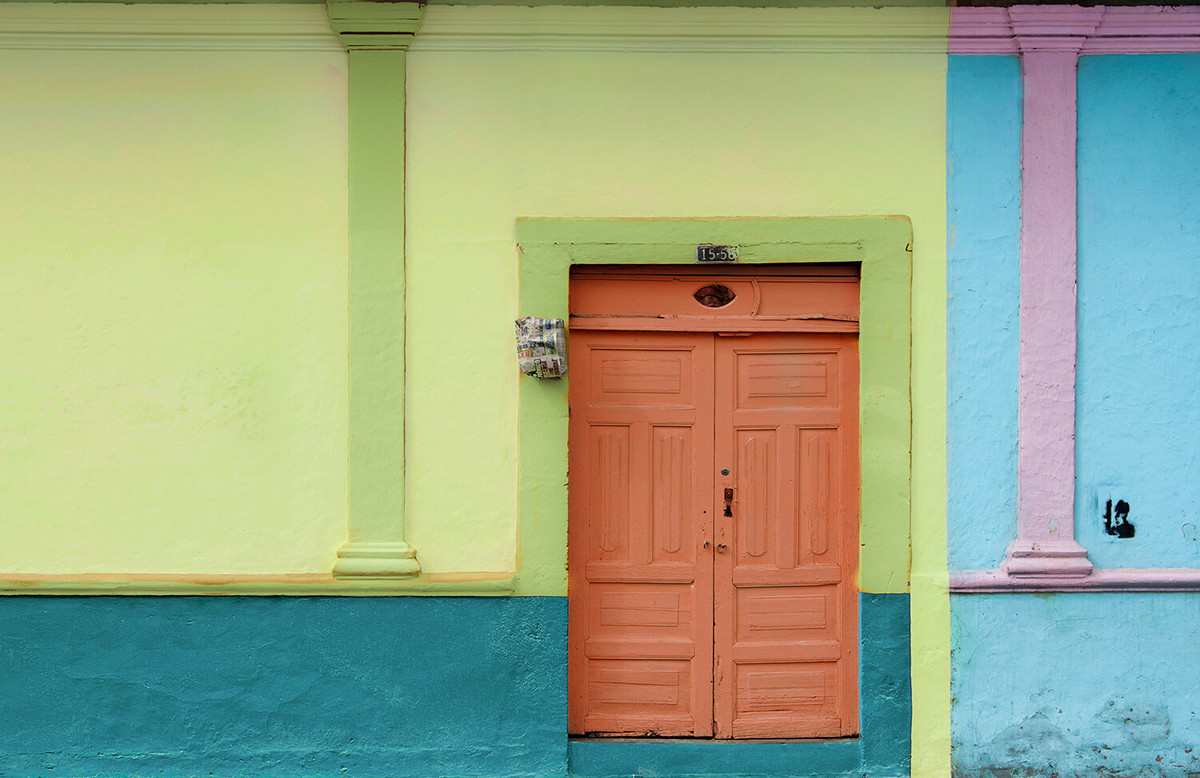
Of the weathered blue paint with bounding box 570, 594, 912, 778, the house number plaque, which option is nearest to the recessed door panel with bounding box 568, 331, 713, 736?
the weathered blue paint with bounding box 570, 594, 912, 778

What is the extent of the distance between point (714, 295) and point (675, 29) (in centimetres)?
126

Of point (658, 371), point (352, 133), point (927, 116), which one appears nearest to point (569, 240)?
point (658, 371)

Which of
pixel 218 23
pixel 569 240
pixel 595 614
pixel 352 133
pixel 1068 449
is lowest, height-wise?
pixel 595 614

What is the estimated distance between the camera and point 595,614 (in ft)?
13.2

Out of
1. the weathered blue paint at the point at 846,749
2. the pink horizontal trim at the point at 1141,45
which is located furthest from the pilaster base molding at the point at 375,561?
the pink horizontal trim at the point at 1141,45

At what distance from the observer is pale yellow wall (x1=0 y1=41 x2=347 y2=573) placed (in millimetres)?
3840

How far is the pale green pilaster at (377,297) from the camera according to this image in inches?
151

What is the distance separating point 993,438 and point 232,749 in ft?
12.5

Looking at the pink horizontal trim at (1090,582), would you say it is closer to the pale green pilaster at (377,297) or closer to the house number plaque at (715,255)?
the house number plaque at (715,255)

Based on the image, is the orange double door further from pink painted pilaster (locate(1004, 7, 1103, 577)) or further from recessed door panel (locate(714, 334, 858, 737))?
pink painted pilaster (locate(1004, 7, 1103, 577))

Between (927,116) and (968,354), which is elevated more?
(927,116)

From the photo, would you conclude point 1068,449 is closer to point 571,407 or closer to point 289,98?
point 571,407

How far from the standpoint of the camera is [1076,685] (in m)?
3.84

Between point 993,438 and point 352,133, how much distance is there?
3.32 m
